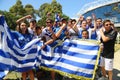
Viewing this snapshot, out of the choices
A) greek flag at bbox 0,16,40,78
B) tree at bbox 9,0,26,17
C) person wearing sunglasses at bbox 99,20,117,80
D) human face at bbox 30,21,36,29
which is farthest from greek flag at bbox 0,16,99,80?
tree at bbox 9,0,26,17

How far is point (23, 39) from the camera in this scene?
869 cm

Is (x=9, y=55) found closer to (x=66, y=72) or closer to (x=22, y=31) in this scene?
(x=22, y=31)

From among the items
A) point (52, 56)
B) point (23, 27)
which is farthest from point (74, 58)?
point (23, 27)

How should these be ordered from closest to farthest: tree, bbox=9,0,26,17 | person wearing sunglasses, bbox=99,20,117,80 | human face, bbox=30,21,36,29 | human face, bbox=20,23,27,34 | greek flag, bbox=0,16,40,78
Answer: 1. greek flag, bbox=0,16,40,78
2. human face, bbox=20,23,27,34
3. person wearing sunglasses, bbox=99,20,117,80
4. human face, bbox=30,21,36,29
5. tree, bbox=9,0,26,17

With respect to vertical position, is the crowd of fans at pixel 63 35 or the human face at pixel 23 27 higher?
the human face at pixel 23 27

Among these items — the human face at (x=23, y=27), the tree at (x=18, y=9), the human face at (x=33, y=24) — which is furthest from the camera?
the tree at (x=18, y=9)

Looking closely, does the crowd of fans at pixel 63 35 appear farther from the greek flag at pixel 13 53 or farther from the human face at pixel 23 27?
the greek flag at pixel 13 53

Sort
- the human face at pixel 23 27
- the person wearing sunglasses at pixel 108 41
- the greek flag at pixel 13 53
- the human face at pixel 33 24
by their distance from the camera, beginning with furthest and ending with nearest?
the human face at pixel 33 24
the person wearing sunglasses at pixel 108 41
the human face at pixel 23 27
the greek flag at pixel 13 53

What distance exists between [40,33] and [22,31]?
1.24 metres

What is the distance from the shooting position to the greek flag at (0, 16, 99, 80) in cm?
822

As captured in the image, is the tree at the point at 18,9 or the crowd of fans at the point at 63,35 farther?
the tree at the point at 18,9

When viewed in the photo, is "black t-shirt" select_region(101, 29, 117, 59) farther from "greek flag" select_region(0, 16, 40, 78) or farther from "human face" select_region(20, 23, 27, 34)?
"human face" select_region(20, 23, 27, 34)

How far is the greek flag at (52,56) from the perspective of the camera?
27.0 feet

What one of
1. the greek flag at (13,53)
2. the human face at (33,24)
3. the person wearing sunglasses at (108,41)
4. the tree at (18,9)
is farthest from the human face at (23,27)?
the tree at (18,9)
